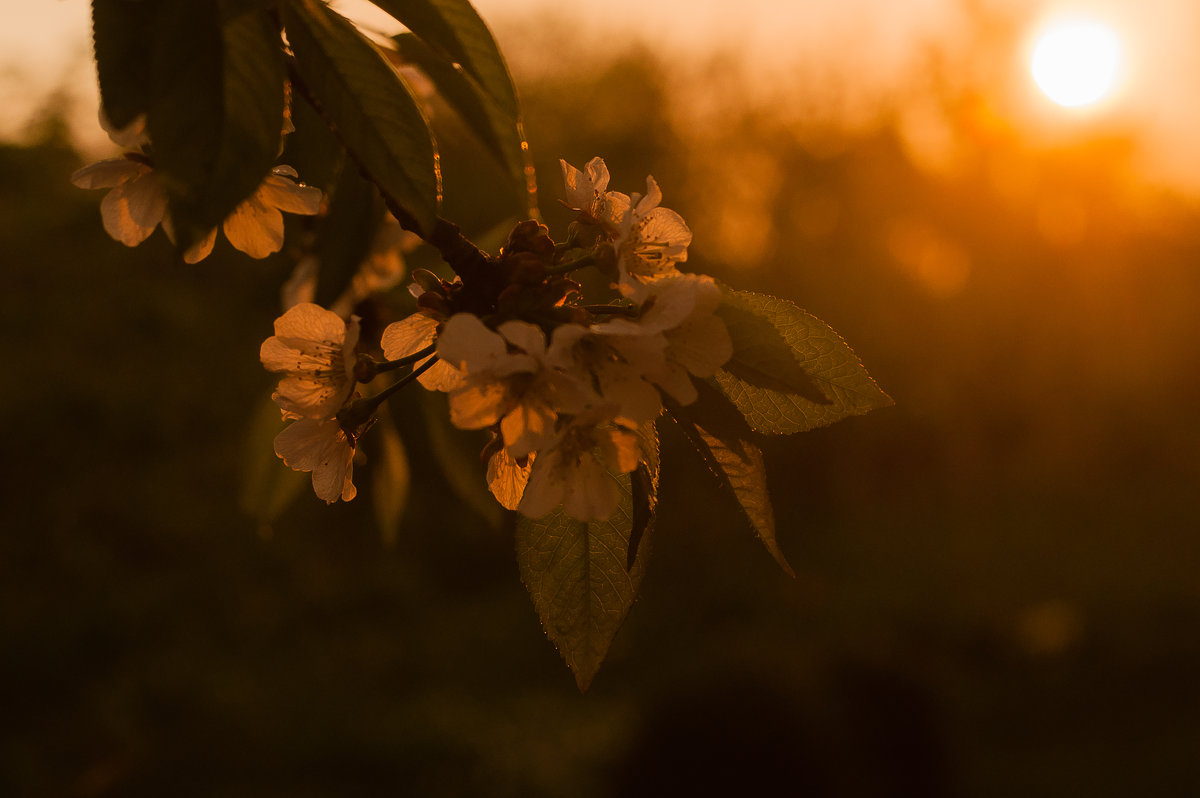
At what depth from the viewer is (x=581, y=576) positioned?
31.8 inches

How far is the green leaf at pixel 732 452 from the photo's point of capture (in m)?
0.73

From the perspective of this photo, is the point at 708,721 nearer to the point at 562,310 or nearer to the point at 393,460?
the point at 393,460

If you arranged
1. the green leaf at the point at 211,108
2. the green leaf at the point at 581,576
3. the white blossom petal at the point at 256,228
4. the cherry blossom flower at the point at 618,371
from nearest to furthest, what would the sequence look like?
the green leaf at the point at 211,108 → the cherry blossom flower at the point at 618,371 → the green leaf at the point at 581,576 → the white blossom petal at the point at 256,228

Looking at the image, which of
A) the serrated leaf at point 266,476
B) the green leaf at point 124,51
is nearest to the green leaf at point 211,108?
the green leaf at point 124,51

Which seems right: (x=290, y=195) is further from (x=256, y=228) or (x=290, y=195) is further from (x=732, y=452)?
(x=732, y=452)

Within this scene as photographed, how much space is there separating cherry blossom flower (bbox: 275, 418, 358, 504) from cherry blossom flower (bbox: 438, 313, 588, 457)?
16 cm

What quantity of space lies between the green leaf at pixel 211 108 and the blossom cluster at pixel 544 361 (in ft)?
0.56

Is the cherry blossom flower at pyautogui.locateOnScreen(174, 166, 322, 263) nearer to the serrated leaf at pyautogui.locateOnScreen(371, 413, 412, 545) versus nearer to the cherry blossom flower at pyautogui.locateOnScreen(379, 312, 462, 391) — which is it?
the cherry blossom flower at pyautogui.locateOnScreen(379, 312, 462, 391)

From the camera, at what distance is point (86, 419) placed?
5.69m

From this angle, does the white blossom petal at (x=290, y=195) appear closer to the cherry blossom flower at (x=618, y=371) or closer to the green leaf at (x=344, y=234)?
the green leaf at (x=344, y=234)

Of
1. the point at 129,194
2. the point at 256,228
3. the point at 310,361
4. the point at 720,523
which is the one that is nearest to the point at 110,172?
the point at 129,194

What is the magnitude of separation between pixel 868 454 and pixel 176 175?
42.5ft

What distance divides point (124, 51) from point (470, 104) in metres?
0.39

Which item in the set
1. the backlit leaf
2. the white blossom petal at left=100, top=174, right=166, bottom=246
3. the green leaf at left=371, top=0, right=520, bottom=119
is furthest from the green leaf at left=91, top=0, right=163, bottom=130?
the backlit leaf
